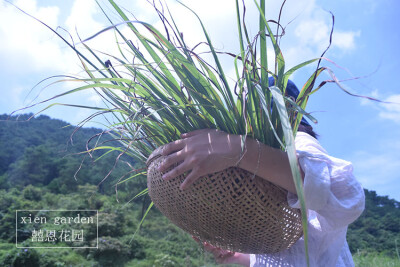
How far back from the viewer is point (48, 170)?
705cm

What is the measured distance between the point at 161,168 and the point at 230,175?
0.13 meters

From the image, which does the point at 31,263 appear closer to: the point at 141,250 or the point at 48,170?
the point at 141,250

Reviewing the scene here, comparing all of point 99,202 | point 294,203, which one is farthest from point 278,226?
point 99,202

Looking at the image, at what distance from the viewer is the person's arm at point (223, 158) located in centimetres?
56

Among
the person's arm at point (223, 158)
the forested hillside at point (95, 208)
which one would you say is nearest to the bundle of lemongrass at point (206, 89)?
the person's arm at point (223, 158)

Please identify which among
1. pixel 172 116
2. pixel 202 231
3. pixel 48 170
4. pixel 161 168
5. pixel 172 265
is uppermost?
pixel 48 170

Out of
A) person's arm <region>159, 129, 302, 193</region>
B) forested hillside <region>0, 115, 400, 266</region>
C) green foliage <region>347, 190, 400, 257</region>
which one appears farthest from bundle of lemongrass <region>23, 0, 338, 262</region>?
green foliage <region>347, 190, 400, 257</region>

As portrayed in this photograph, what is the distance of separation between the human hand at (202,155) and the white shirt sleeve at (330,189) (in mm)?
138

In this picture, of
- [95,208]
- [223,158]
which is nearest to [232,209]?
[223,158]

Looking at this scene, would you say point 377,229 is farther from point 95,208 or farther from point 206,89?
point 206,89

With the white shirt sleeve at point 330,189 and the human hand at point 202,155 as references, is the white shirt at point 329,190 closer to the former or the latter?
the white shirt sleeve at point 330,189

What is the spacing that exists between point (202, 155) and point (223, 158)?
0.12 ft

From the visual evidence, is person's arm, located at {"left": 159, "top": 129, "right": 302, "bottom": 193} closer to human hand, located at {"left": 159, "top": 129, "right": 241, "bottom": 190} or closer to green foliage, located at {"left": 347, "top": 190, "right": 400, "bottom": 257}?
human hand, located at {"left": 159, "top": 129, "right": 241, "bottom": 190}

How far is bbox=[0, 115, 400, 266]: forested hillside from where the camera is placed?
13.1 feet
